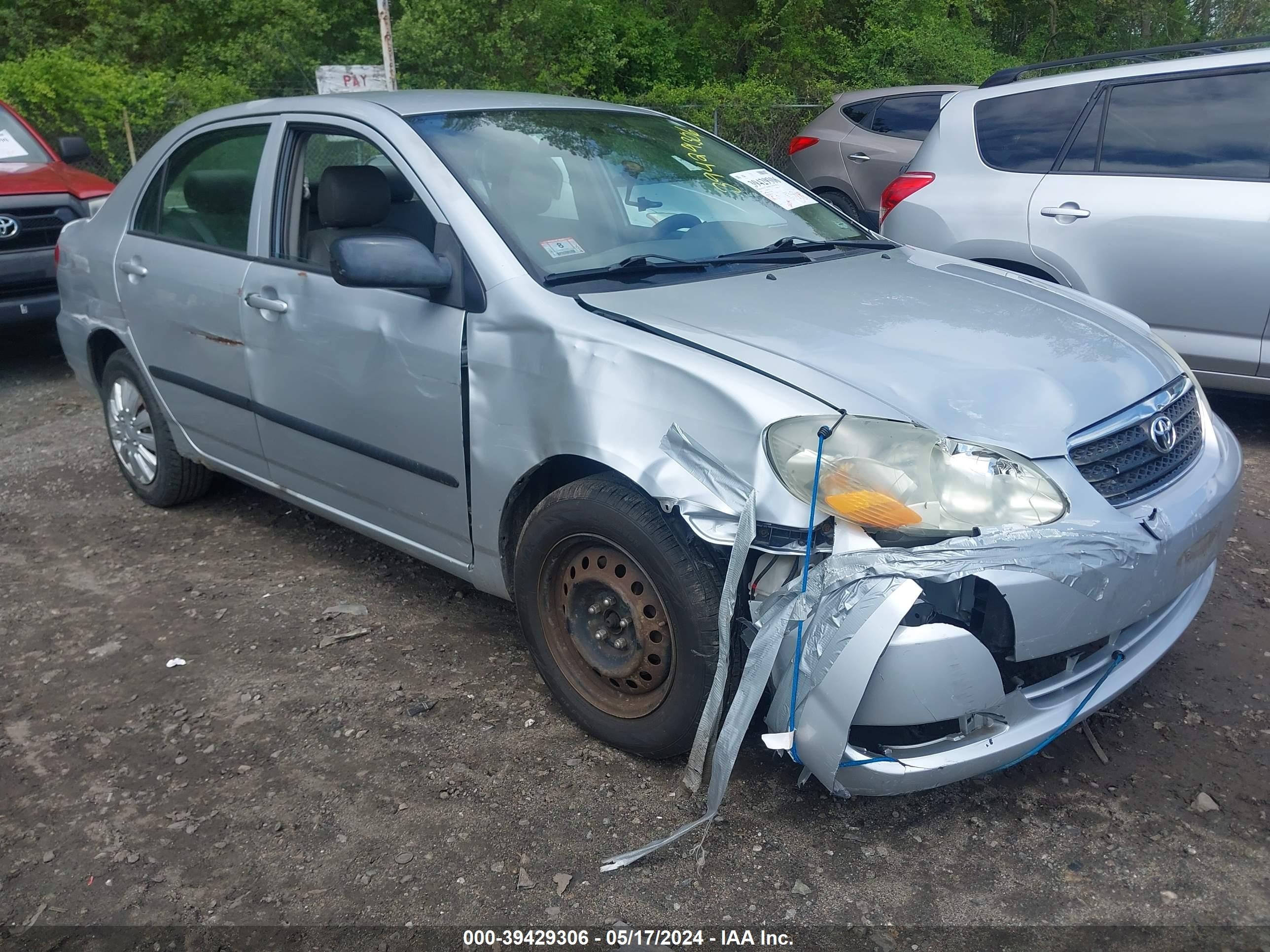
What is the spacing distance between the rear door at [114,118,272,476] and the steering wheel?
4.80 ft

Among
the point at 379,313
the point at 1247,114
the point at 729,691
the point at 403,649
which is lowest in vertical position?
the point at 403,649

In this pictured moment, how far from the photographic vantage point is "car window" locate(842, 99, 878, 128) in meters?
9.52

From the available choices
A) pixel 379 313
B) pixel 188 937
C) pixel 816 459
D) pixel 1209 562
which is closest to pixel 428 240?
pixel 379 313

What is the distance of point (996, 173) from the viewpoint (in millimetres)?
5402

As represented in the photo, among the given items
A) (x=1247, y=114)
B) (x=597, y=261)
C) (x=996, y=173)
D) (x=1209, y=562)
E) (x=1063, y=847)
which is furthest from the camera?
(x=996, y=173)

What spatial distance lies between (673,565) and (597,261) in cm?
104

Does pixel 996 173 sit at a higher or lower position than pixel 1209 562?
higher

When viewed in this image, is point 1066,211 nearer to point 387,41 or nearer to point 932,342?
point 932,342

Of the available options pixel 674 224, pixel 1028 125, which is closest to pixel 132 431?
pixel 674 224

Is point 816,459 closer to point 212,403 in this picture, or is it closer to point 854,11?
point 212,403

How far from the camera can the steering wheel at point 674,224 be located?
3287 mm

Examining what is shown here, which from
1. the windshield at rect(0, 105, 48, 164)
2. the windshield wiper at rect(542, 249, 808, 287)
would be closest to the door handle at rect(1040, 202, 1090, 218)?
the windshield wiper at rect(542, 249, 808, 287)

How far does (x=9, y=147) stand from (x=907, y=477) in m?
7.61

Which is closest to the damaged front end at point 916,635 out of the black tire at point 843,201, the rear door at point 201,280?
the rear door at point 201,280
